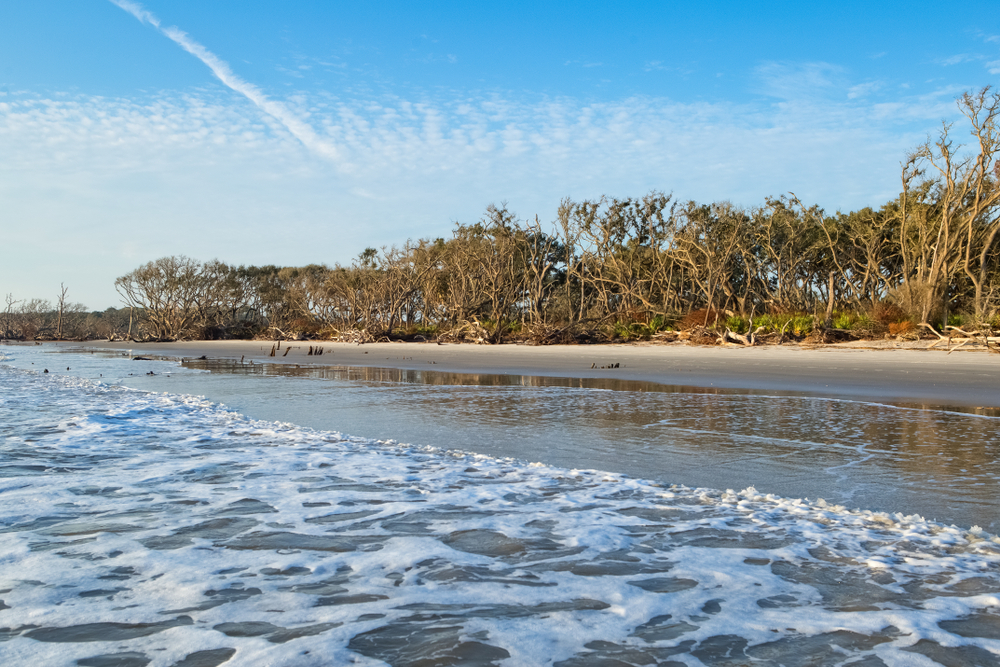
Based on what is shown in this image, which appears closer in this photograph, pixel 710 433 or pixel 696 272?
pixel 710 433

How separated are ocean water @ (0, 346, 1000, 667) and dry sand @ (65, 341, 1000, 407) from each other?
6718mm

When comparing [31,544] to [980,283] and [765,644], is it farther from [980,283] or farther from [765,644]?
[980,283]

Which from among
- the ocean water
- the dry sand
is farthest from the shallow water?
the dry sand

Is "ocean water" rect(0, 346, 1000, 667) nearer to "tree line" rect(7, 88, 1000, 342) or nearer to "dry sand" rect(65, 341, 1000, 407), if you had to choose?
"dry sand" rect(65, 341, 1000, 407)

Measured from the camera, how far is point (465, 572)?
2.84 m

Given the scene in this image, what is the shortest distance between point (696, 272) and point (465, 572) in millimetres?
27428

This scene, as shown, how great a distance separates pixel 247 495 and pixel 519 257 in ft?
101

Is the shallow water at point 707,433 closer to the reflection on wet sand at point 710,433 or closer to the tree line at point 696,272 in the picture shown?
the reflection on wet sand at point 710,433

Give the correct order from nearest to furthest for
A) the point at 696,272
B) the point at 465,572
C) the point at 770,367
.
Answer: the point at 465,572 < the point at 770,367 < the point at 696,272

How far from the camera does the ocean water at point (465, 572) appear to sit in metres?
2.16

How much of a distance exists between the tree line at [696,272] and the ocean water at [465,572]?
59.5 ft

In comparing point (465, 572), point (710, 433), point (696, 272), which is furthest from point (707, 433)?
point (696, 272)

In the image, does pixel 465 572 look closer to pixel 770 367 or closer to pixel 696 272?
pixel 770 367

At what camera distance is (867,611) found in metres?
2.38
